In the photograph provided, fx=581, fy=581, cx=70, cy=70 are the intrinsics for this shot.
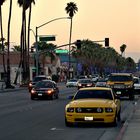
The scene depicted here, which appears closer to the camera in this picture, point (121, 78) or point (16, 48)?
point (121, 78)

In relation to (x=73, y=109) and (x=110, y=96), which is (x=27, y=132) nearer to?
(x=73, y=109)

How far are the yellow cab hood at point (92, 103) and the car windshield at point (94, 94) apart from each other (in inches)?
23.7

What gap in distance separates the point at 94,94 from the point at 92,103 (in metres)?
1.50

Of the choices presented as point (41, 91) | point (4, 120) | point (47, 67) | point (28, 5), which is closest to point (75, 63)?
point (47, 67)

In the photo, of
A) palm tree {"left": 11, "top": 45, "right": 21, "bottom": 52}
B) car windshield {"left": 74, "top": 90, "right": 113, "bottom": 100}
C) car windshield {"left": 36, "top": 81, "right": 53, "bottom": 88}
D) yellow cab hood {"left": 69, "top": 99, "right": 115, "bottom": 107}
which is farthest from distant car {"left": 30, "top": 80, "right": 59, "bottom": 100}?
palm tree {"left": 11, "top": 45, "right": 21, "bottom": 52}

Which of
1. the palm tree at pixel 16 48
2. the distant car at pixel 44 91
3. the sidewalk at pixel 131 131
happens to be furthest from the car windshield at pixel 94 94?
the palm tree at pixel 16 48

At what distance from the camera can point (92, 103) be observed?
803 inches

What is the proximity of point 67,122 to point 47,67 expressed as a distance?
402ft

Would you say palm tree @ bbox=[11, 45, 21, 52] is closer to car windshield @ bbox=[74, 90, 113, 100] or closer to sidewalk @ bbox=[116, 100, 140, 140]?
car windshield @ bbox=[74, 90, 113, 100]

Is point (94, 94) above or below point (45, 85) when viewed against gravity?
above

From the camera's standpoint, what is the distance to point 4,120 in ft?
80.7

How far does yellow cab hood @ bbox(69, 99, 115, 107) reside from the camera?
20242 millimetres

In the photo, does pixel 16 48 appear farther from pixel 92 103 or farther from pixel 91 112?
pixel 91 112

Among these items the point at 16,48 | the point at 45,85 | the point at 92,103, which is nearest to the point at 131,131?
the point at 92,103
